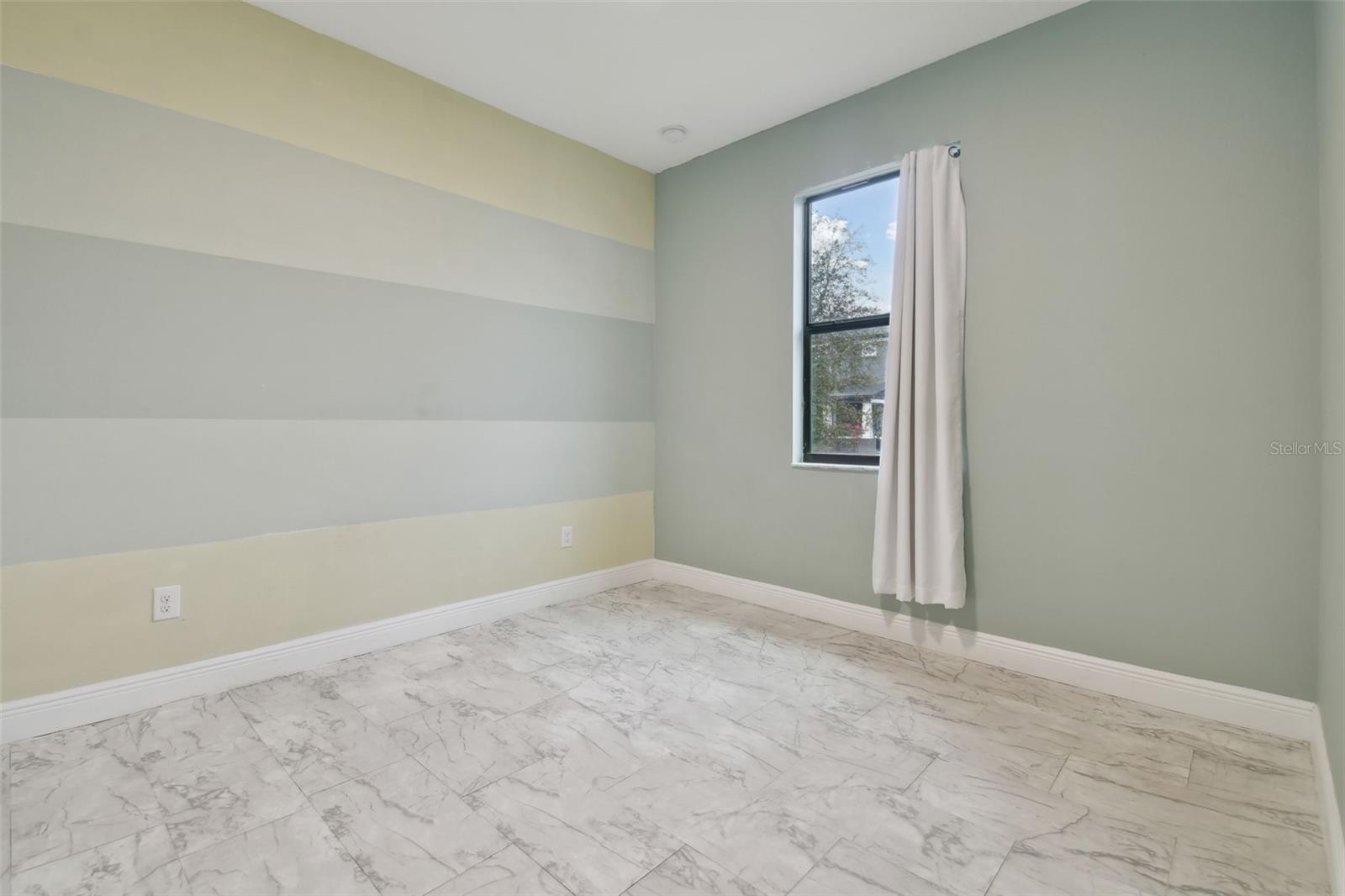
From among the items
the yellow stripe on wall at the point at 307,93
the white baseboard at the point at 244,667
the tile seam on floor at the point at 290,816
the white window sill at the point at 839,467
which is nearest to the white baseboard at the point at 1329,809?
the white window sill at the point at 839,467

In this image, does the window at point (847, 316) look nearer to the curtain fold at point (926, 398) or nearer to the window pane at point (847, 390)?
the window pane at point (847, 390)

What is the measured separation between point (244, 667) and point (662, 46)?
3.24 metres

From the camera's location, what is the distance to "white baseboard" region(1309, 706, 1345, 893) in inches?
53.8

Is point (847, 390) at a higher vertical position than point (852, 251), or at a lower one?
lower

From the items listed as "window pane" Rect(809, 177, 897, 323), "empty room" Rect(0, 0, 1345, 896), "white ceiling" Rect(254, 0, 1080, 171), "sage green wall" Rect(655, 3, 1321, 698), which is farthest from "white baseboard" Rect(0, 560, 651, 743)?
"white ceiling" Rect(254, 0, 1080, 171)

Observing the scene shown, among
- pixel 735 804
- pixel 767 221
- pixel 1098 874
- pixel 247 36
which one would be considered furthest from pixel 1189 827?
pixel 247 36

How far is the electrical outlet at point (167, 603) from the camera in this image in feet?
7.60

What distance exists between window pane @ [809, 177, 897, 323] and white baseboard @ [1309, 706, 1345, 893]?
2230mm

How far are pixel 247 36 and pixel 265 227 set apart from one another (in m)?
0.77

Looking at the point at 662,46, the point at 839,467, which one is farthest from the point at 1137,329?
the point at 662,46

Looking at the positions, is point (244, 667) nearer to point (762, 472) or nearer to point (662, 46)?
point (762, 472)

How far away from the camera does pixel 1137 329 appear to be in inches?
93.4

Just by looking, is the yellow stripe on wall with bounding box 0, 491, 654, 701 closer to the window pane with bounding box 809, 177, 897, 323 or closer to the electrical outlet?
the electrical outlet

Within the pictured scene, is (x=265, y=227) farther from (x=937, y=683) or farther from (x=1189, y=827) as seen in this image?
(x=1189, y=827)
